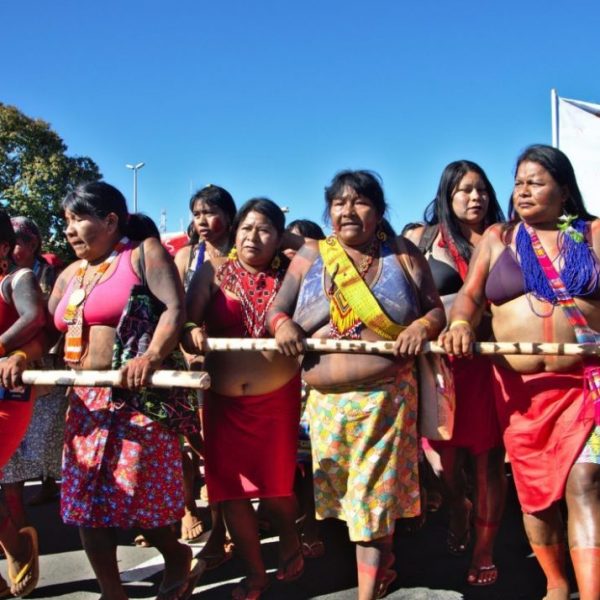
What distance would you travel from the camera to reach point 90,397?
3230mm

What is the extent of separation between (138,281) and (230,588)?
176cm

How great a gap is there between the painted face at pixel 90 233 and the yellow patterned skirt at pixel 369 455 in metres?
1.29

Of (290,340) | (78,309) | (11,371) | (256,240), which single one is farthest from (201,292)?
(11,371)

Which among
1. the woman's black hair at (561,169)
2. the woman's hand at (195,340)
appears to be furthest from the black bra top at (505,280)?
the woman's hand at (195,340)

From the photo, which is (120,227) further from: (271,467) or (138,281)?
(271,467)

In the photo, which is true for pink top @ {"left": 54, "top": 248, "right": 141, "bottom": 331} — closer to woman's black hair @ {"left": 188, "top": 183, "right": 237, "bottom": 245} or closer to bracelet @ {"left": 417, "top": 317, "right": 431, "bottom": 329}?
bracelet @ {"left": 417, "top": 317, "right": 431, "bottom": 329}

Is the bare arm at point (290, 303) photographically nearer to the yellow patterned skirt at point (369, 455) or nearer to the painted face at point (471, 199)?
the yellow patterned skirt at point (369, 455)

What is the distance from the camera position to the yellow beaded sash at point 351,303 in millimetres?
3129

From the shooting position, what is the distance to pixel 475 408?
12.6 feet

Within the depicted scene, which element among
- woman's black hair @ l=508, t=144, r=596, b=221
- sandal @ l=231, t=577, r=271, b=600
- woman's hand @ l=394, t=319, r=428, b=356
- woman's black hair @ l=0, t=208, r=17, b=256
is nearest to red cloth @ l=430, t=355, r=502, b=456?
woman's hand @ l=394, t=319, r=428, b=356

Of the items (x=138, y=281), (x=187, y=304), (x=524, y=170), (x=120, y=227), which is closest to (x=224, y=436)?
(x=187, y=304)

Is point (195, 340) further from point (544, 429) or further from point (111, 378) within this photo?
point (544, 429)

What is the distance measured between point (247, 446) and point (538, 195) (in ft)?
6.16

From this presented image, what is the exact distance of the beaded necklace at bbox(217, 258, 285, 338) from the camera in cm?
357
